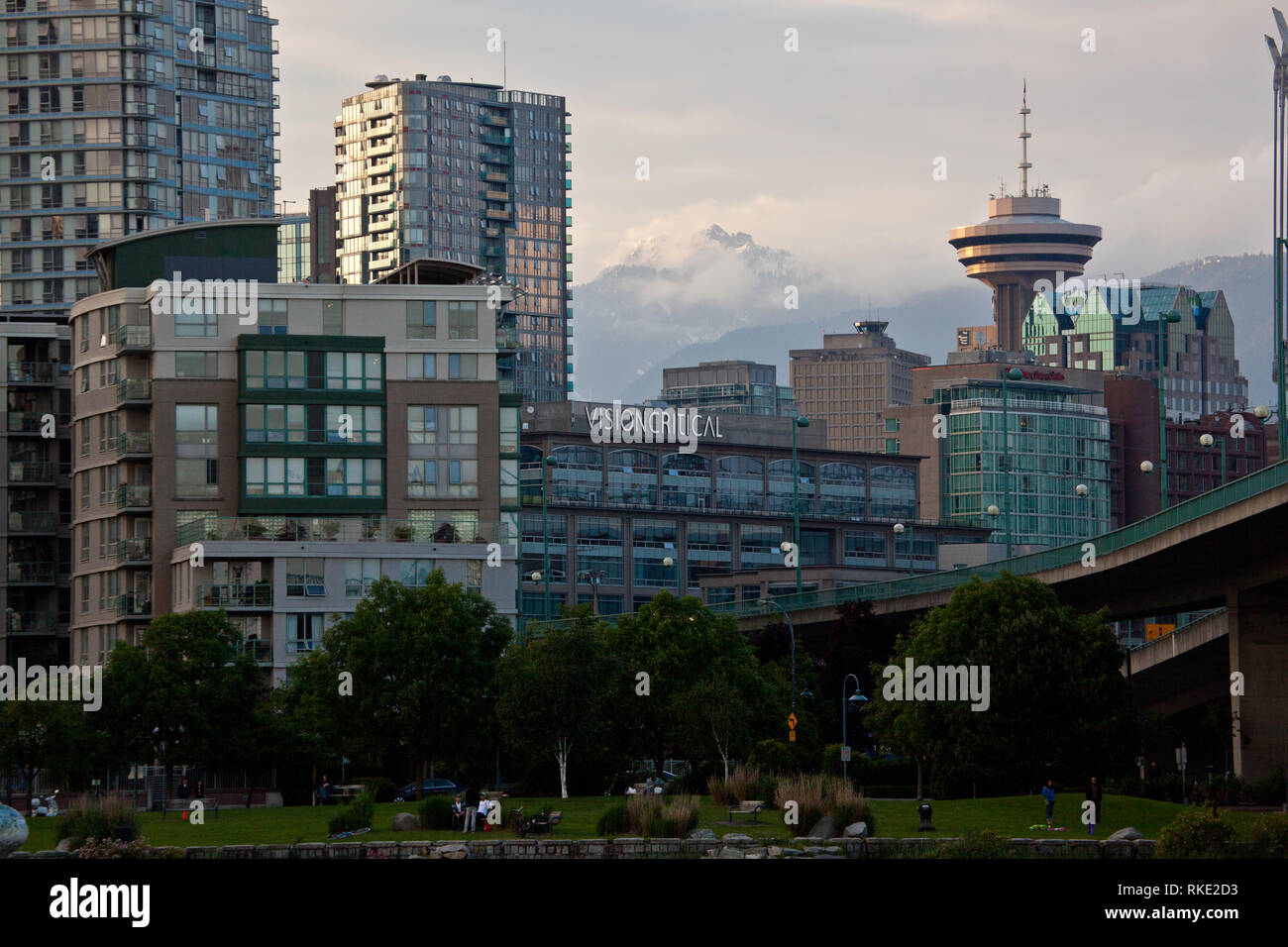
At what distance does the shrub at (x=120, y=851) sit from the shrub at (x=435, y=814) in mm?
10540

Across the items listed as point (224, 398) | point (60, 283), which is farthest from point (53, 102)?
point (224, 398)

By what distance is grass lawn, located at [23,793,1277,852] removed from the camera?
2346 inches

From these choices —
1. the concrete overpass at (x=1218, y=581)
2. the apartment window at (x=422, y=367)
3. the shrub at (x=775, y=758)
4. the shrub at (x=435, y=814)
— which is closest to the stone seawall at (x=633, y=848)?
the shrub at (x=435, y=814)

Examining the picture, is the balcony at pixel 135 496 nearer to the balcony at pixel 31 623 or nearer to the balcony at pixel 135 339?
the balcony at pixel 135 339

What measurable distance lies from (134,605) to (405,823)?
4799cm

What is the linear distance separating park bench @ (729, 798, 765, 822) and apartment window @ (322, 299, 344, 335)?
47427 mm

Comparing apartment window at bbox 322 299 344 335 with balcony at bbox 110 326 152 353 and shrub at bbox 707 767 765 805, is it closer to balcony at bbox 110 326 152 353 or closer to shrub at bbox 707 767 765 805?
balcony at bbox 110 326 152 353

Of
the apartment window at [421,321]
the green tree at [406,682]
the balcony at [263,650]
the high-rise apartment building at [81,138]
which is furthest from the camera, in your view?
the high-rise apartment building at [81,138]

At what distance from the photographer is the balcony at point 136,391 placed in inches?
4200

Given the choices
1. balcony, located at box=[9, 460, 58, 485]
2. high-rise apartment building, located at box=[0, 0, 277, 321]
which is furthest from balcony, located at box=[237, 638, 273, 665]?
high-rise apartment building, located at box=[0, 0, 277, 321]
